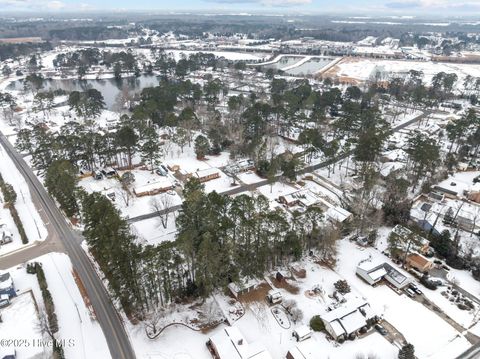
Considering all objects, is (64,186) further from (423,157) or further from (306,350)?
(423,157)

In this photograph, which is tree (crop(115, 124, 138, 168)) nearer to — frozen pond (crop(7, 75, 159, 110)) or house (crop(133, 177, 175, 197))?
house (crop(133, 177, 175, 197))

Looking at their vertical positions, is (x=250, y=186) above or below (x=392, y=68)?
below

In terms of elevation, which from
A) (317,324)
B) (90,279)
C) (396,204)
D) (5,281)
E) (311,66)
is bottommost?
(317,324)

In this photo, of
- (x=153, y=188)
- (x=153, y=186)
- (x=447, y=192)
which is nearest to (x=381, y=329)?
(x=447, y=192)

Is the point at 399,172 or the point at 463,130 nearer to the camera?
the point at 399,172

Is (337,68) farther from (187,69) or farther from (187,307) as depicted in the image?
(187,307)

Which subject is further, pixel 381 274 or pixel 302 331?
pixel 381 274

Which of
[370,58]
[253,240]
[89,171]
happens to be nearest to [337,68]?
[370,58]
